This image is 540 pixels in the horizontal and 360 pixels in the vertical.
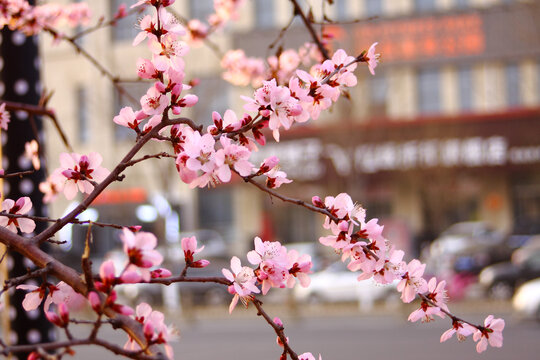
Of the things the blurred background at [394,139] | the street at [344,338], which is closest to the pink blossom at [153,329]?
the street at [344,338]

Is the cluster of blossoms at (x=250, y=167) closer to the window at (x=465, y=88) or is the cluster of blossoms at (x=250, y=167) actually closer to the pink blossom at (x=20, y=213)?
the pink blossom at (x=20, y=213)

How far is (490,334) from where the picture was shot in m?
1.63

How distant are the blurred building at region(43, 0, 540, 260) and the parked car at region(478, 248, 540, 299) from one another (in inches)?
160

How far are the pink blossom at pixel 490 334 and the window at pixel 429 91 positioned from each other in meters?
22.3

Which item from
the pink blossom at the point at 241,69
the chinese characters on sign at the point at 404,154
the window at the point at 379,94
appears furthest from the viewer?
the window at the point at 379,94

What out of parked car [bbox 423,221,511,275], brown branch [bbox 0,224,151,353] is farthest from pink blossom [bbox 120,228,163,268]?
parked car [bbox 423,221,511,275]

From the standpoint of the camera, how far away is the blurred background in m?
19.8

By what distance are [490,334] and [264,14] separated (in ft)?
82.1

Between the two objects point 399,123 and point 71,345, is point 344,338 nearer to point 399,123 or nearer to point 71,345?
point 399,123

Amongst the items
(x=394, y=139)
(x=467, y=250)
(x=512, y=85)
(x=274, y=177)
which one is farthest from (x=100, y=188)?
(x=512, y=85)

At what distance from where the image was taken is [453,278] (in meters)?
16.2

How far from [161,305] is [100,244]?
10484mm

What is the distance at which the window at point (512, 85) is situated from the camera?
2291 centimetres

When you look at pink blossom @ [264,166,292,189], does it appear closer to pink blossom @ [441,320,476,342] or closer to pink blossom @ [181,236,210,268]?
pink blossom @ [181,236,210,268]
